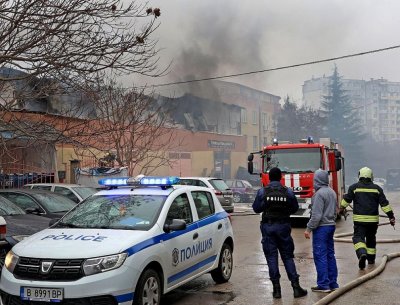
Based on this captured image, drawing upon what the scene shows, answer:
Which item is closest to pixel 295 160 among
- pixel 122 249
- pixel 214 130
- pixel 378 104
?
pixel 122 249

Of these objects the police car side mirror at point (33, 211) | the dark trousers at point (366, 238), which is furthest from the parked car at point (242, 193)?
the dark trousers at point (366, 238)

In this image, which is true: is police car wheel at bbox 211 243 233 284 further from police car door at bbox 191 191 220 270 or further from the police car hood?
the police car hood

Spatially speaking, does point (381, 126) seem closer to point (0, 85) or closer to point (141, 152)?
point (141, 152)

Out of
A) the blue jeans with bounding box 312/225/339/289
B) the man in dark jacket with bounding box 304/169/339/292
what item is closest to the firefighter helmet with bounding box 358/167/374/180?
the man in dark jacket with bounding box 304/169/339/292

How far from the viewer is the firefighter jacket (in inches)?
310

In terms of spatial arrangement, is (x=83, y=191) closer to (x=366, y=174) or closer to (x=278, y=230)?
(x=366, y=174)

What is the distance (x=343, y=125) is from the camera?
230 feet

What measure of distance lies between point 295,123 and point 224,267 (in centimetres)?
5544

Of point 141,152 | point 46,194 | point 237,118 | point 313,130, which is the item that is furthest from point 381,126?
point 46,194

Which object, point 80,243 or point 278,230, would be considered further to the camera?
point 278,230

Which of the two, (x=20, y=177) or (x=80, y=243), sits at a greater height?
(x=20, y=177)

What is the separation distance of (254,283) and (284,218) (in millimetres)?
1368

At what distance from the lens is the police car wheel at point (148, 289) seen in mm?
4891

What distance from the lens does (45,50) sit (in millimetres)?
8227
